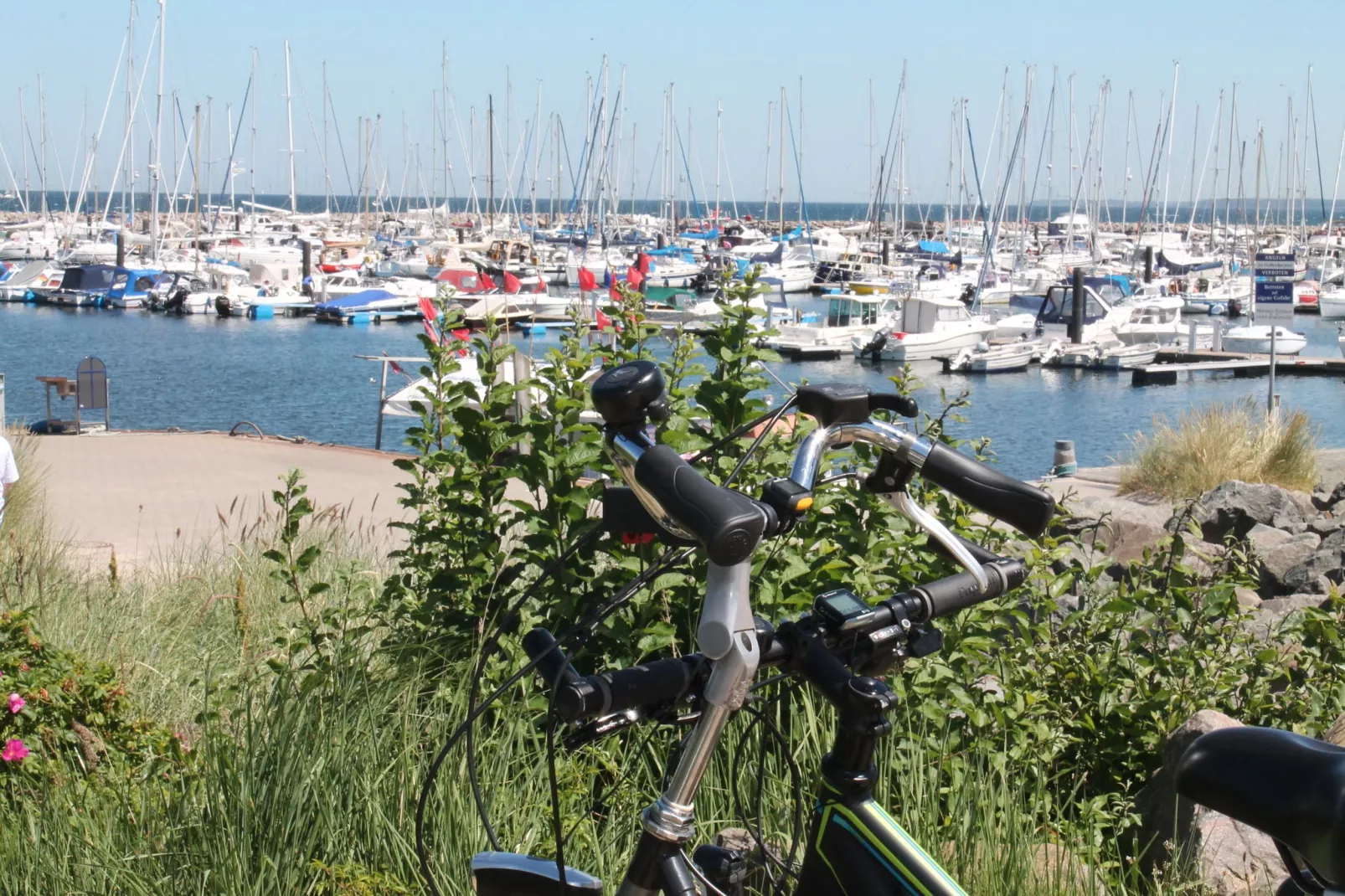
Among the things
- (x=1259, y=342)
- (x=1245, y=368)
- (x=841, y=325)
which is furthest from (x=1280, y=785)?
(x=1259, y=342)

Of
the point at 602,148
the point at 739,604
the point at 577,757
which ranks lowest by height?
the point at 577,757

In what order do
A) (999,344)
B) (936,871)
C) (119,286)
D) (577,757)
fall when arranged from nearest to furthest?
1. (936,871)
2. (577,757)
3. (999,344)
4. (119,286)

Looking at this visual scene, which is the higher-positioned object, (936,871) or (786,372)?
(936,871)

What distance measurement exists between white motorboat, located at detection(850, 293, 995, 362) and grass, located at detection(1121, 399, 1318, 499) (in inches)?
1158

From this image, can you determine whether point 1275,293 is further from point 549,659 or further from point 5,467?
point 549,659

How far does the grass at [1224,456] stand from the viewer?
15.7 meters

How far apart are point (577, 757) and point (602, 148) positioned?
7364cm

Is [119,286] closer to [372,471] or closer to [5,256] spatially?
[5,256]

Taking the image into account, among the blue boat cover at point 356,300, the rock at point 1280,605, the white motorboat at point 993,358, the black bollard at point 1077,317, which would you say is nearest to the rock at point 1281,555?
the rock at point 1280,605

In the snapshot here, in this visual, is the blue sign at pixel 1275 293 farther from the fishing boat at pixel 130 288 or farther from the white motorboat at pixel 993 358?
the fishing boat at pixel 130 288

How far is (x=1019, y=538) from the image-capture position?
16.7ft

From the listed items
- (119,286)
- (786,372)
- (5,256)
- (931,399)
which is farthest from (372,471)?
(5,256)

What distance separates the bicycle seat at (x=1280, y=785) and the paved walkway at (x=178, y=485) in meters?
8.28

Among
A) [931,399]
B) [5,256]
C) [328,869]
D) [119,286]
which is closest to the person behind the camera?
[328,869]
